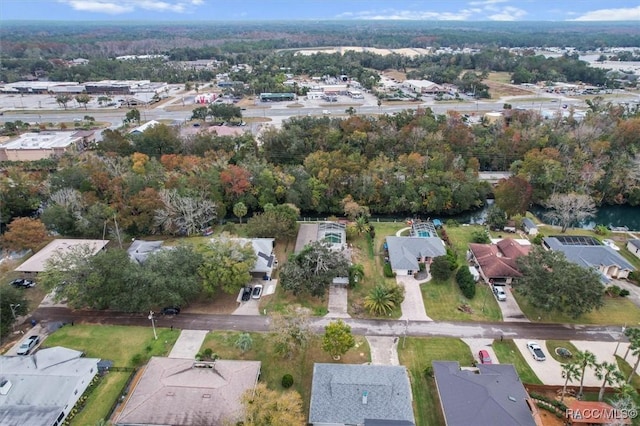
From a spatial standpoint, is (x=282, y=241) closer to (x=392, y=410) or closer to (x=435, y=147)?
(x=392, y=410)

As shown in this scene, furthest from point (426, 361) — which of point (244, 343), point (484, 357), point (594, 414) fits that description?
point (244, 343)

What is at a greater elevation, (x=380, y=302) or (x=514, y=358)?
(x=380, y=302)

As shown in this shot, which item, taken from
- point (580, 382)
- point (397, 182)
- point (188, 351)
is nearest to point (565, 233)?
point (397, 182)

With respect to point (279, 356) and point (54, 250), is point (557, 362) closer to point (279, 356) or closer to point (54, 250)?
point (279, 356)

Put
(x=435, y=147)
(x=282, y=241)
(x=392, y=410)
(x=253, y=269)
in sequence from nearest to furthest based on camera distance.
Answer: (x=392, y=410) < (x=253, y=269) < (x=282, y=241) < (x=435, y=147)

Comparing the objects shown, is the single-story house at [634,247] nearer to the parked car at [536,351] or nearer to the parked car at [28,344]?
the parked car at [536,351]

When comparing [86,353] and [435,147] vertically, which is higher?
[435,147]

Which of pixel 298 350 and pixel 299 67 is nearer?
pixel 298 350
